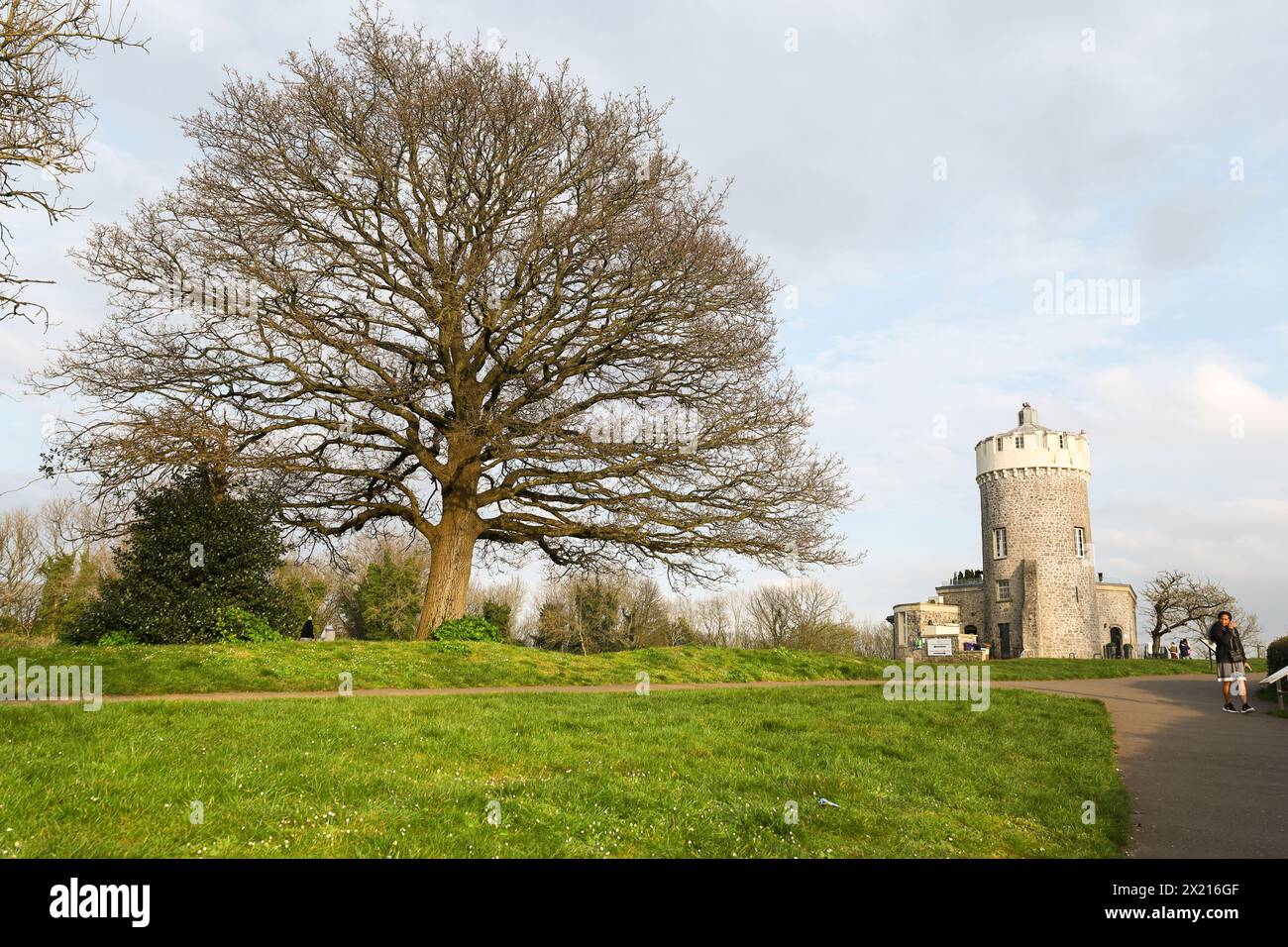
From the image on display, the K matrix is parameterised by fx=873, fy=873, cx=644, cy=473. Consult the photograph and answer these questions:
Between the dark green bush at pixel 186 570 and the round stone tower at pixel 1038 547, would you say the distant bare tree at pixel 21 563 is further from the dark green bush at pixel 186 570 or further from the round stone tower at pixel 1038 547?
the round stone tower at pixel 1038 547

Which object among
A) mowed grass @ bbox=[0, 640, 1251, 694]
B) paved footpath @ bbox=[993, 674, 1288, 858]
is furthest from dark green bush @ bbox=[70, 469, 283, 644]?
paved footpath @ bbox=[993, 674, 1288, 858]

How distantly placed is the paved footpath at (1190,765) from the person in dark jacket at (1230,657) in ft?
1.55

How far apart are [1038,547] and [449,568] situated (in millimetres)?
41067

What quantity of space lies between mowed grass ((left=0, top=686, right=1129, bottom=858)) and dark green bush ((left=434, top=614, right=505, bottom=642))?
318 inches

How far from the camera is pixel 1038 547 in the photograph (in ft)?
169

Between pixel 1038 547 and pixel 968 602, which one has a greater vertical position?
pixel 1038 547

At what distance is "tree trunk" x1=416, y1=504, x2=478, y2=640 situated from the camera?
21.4 meters

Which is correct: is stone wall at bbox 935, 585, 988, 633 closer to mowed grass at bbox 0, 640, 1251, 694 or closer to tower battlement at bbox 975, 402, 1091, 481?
tower battlement at bbox 975, 402, 1091, 481

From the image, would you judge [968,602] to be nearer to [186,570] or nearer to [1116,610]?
[1116,610]

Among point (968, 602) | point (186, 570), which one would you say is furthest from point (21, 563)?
point (968, 602)

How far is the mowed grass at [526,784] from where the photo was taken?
19.2 feet
